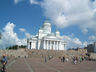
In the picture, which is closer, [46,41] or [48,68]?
[48,68]

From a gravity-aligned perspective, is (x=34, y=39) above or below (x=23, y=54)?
above

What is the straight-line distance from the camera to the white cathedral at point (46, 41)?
101 metres

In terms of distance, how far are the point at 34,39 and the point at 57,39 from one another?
52.8ft

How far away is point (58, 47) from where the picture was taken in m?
104

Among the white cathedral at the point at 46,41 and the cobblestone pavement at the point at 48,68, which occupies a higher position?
the white cathedral at the point at 46,41

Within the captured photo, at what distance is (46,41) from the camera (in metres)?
101

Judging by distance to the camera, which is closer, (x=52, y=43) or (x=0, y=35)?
(x=0, y=35)

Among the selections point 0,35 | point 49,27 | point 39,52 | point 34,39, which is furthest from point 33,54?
point 49,27

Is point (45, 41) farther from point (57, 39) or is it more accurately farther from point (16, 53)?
point (16, 53)

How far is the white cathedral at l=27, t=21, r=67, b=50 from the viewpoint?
101 m

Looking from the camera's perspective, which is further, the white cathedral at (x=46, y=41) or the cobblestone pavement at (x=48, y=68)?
the white cathedral at (x=46, y=41)

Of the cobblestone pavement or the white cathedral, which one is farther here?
the white cathedral

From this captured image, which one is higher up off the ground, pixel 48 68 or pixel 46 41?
pixel 46 41

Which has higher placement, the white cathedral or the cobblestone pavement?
the white cathedral
